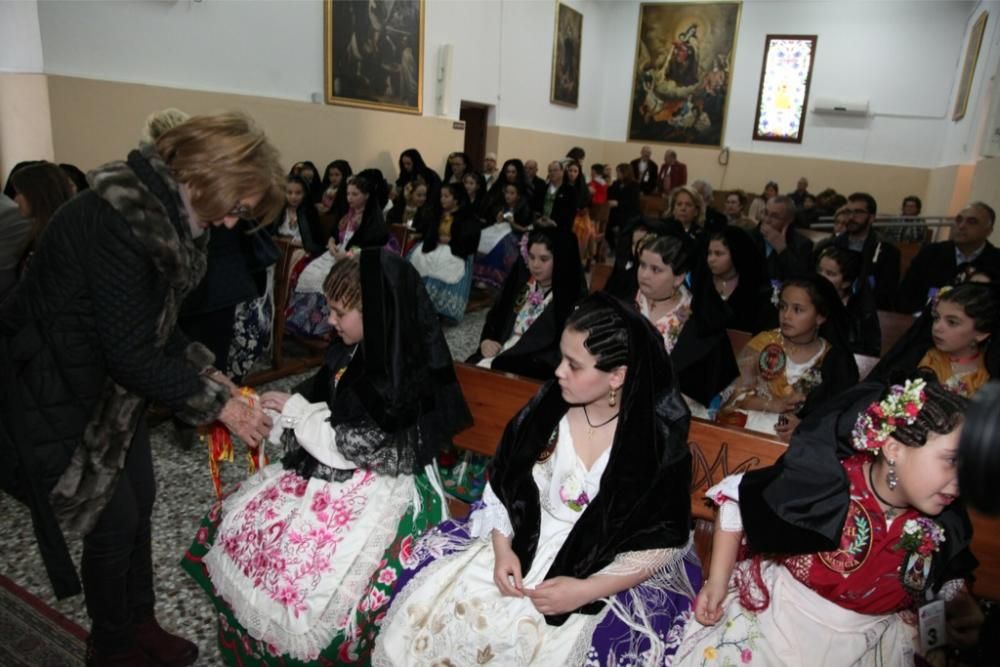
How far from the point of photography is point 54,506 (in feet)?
6.15

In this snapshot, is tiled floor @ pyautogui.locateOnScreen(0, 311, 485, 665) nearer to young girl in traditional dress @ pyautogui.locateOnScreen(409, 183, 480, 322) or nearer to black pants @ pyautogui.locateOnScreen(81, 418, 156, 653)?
black pants @ pyautogui.locateOnScreen(81, 418, 156, 653)

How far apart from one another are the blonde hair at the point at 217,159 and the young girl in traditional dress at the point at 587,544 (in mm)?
952

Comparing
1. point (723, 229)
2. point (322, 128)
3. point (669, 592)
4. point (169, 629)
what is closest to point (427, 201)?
point (322, 128)

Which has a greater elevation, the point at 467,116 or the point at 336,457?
the point at 467,116

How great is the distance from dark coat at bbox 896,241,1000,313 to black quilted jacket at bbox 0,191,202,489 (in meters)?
5.89

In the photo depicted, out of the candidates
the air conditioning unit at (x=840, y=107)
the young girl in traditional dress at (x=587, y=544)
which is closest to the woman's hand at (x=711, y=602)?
the young girl in traditional dress at (x=587, y=544)

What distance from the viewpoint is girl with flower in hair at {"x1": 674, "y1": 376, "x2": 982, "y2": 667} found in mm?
1671

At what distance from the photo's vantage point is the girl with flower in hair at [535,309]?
3754 mm

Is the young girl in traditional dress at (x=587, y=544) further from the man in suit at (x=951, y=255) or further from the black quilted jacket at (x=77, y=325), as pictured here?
the man in suit at (x=951, y=255)

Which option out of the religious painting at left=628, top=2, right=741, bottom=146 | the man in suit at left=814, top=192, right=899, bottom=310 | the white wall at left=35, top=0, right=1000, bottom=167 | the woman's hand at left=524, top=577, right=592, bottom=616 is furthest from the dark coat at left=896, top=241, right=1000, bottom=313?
the religious painting at left=628, top=2, right=741, bottom=146

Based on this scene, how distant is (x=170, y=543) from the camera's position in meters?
3.16

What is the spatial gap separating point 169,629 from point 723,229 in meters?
3.75

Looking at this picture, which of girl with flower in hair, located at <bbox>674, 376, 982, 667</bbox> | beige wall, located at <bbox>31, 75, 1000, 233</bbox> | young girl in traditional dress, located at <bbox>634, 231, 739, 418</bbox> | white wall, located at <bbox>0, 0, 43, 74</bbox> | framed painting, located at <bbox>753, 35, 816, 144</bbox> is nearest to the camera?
girl with flower in hair, located at <bbox>674, 376, 982, 667</bbox>

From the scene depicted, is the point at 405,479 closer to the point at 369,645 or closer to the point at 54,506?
the point at 369,645
